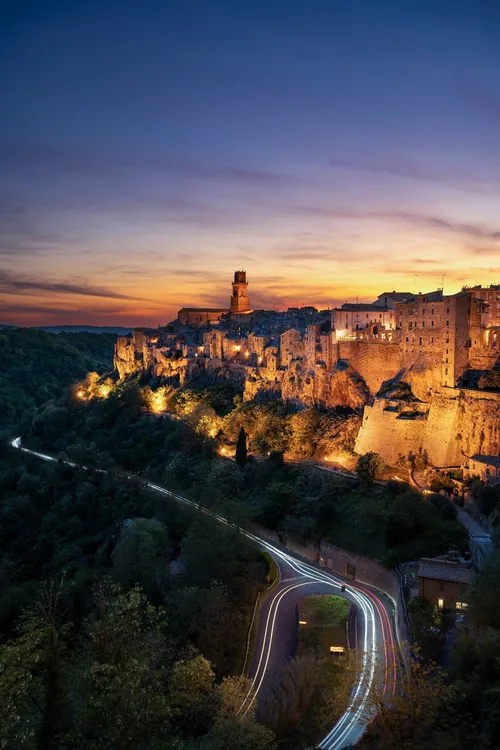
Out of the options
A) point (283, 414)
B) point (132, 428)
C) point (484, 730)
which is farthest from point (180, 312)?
point (484, 730)

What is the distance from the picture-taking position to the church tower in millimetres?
80569

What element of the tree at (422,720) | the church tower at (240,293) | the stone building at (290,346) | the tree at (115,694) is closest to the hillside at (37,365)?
the church tower at (240,293)

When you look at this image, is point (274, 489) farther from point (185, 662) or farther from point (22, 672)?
point (22, 672)

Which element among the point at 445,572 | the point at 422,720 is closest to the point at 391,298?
the point at 445,572

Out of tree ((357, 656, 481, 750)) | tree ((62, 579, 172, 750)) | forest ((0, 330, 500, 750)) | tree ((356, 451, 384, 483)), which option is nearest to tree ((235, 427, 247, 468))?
forest ((0, 330, 500, 750))

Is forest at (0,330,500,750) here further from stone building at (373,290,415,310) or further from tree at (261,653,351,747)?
stone building at (373,290,415,310)

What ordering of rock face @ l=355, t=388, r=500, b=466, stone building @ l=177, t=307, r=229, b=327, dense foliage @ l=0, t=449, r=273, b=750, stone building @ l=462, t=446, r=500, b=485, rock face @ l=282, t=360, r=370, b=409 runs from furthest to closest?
stone building @ l=177, t=307, r=229, b=327, rock face @ l=282, t=360, r=370, b=409, rock face @ l=355, t=388, r=500, b=466, stone building @ l=462, t=446, r=500, b=485, dense foliage @ l=0, t=449, r=273, b=750

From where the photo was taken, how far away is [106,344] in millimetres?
134625

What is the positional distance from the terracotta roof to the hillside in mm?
59587

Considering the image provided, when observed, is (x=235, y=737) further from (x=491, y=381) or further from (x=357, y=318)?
(x=357, y=318)

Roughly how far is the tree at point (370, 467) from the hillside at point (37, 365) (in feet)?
166

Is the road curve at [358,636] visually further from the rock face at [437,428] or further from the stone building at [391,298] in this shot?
the stone building at [391,298]

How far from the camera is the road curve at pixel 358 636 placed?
16688 mm

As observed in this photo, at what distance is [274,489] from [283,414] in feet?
31.4
